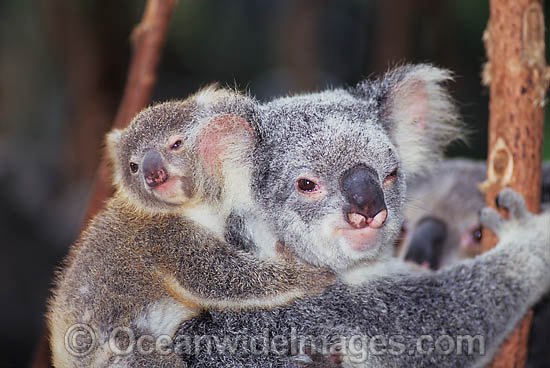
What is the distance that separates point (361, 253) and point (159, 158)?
34.6 inches

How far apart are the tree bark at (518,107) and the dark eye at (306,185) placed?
0.94m

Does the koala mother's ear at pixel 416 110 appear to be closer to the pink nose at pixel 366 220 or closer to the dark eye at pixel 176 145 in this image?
the pink nose at pixel 366 220

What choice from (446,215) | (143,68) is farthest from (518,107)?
(143,68)

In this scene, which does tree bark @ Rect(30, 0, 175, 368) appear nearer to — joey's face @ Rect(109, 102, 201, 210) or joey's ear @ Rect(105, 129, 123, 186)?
joey's ear @ Rect(105, 129, 123, 186)

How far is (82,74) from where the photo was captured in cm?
778

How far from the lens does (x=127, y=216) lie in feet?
7.98

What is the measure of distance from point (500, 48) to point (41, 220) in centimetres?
839

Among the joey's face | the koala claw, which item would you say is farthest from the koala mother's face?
the koala claw

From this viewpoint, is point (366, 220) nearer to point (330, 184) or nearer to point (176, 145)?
point (330, 184)

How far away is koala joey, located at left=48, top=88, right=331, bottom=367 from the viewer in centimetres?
215

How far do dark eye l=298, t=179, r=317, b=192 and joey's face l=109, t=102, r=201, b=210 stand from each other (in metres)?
0.43

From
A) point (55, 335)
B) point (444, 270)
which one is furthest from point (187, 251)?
point (444, 270)

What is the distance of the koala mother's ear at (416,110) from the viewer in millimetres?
2645

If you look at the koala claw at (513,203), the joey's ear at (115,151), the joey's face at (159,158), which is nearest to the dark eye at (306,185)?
the joey's face at (159,158)
